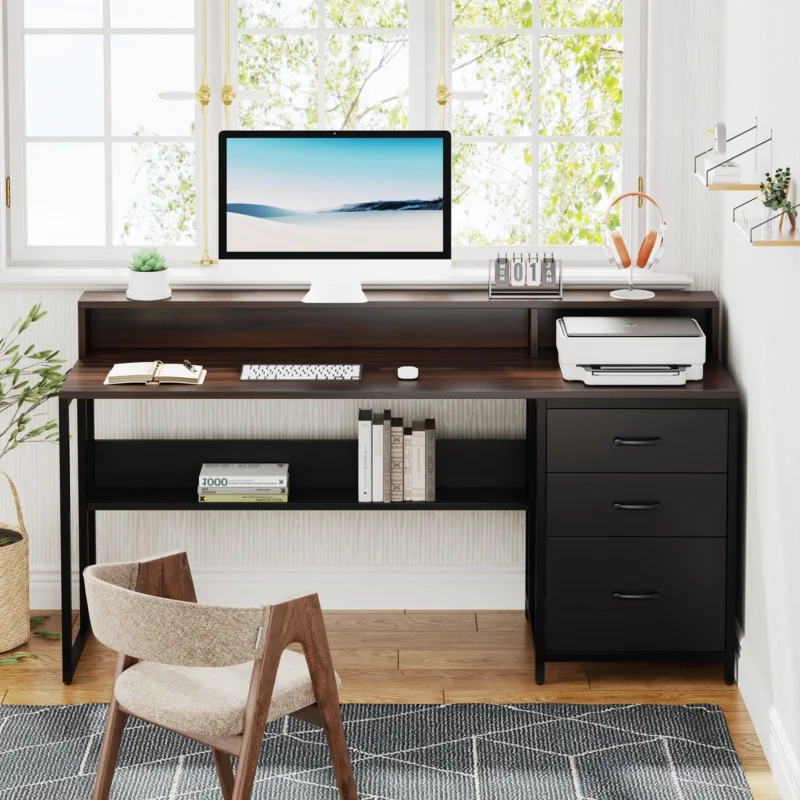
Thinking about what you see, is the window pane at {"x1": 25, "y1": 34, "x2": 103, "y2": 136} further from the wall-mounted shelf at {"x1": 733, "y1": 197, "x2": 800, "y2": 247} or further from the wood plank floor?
the wall-mounted shelf at {"x1": 733, "y1": 197, "x2": 800, "y2": 247}

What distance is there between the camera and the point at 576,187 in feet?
12.0

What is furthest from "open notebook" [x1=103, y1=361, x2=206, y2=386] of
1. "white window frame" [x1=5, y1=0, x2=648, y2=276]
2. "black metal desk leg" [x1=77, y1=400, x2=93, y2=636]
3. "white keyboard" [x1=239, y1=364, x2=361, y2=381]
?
"white window frame" [x1=5, y1=0, x2=648, y2=276]

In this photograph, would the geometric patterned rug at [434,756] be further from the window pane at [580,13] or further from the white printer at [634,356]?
the window pane at [580,13]

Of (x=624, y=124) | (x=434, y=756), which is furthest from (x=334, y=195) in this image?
(x=434, y=756)

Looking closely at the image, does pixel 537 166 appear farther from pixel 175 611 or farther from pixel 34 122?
pixel 175 611

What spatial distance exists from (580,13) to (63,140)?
166 centimetres

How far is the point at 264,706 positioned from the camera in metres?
2.04

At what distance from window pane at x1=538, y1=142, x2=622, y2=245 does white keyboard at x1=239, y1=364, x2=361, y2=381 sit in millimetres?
950

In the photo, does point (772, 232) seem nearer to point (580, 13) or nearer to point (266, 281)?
point (580, 13)

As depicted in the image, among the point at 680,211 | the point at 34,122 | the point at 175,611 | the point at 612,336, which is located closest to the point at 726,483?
the point at 612,336

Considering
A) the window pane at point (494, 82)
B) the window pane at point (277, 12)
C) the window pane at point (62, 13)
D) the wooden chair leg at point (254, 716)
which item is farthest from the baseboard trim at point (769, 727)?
the window pane at point (62, 13)

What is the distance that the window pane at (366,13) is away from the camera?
3.58 metres

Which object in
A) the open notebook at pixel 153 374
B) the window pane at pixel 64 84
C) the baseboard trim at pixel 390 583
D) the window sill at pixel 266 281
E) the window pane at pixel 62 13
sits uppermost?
the window pane at pixel 62 13

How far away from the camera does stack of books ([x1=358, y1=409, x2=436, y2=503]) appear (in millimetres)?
3141
